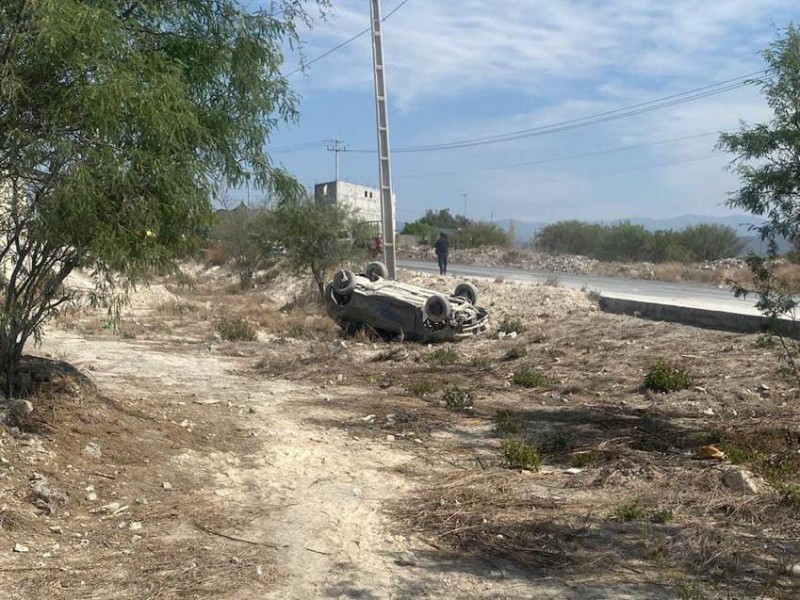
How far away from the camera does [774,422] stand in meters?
9.07

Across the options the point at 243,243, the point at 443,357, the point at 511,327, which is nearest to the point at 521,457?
the point at 443,357

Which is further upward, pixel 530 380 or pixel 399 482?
pixel 530 380

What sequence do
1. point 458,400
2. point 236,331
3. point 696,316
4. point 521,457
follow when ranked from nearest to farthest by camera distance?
point 521,457
point 458,400
point 696,316
point 236,331

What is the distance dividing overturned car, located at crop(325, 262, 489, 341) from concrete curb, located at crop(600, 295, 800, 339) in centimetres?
308

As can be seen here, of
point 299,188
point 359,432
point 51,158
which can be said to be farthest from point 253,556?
point 299,188

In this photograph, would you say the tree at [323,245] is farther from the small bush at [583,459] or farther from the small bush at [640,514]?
the small bush at [640,514]

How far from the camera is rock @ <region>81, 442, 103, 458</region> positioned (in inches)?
288

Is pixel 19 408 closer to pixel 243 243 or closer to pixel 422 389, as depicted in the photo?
pixel 422 389

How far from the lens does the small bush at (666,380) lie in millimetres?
11219

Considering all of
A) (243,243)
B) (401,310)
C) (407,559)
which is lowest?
(407,559)

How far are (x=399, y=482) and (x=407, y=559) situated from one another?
1.86 m

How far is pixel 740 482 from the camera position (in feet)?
22.3

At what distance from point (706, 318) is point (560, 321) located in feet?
11.2

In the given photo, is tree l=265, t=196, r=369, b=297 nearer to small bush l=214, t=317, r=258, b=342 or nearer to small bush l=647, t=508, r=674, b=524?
small bush l=214, t=317, r=258, b=342
